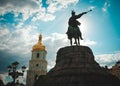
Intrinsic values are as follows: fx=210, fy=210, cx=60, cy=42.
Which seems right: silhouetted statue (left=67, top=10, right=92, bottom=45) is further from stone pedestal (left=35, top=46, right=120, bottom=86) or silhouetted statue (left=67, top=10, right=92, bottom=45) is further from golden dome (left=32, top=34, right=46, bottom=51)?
golden dome (left=32, top=34, right=46, bottom=51)

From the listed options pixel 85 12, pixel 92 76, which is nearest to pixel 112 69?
pixel 85 12

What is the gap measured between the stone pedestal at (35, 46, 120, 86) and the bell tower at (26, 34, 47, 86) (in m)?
36.9

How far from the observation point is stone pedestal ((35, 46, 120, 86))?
1622 cm

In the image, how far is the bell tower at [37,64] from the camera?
56.2m

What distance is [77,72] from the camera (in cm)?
1697

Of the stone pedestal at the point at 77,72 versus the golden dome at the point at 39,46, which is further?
the golden dome at the point at 39,46

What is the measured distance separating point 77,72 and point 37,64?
41128 millimetres

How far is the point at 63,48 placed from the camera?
2058cm

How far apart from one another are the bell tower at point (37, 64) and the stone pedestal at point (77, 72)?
1452 inches

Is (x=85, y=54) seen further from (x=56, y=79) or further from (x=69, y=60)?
(x=56, y=79)

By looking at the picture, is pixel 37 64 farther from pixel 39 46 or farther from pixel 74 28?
pixel 74 28

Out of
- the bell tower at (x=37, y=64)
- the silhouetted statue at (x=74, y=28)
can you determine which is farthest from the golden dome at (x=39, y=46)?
the silhouetted statue at (x=74, y=28)

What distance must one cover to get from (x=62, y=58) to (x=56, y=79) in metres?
3.31

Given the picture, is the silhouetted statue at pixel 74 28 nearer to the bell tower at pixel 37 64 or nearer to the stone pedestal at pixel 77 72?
the stone pedestal at pixel 77 72
